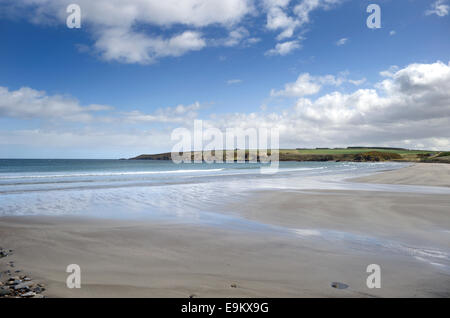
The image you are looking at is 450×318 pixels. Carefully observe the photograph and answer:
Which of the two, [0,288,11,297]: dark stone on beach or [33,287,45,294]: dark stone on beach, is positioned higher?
[0,288,11,297]: dark stone on beach

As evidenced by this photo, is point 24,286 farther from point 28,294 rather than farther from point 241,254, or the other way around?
point 241,254

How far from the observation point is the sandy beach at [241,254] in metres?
4.05

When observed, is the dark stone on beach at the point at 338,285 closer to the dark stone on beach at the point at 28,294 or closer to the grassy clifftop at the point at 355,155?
the dark stone on beach at the point at 28,294

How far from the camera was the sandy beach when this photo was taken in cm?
405

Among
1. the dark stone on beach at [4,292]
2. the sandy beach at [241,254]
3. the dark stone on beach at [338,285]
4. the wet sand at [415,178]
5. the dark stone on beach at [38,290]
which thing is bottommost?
the wet sand at [415,178]

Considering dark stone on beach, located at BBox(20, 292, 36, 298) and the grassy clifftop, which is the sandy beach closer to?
dark stone on beach, located at BBox(20, 292, 36, 298)

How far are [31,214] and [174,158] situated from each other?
162 metres

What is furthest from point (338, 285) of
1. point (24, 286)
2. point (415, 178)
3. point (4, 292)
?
point (415, 178)

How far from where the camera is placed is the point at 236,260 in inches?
208

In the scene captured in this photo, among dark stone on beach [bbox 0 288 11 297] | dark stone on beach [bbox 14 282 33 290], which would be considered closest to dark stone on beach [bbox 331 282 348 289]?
dark stone on beach [bbox 14 282 33 290]

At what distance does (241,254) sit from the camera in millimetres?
5633

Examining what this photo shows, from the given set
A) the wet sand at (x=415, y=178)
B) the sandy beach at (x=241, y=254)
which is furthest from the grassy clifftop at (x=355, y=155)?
the sandy beach at (x=241, y=254)
